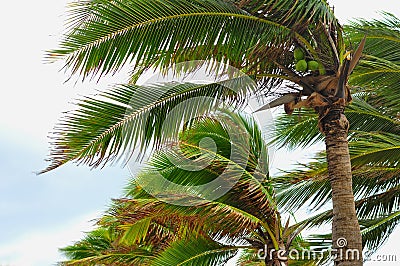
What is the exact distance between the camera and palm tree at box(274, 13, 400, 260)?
7883 millimetres

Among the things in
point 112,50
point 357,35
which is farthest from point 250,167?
point 112,50

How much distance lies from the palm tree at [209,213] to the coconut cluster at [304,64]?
2.10m

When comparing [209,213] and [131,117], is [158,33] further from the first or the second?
[209,213]

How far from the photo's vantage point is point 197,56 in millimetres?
5965

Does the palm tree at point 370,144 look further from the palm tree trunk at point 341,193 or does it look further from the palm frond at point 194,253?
the palm tree trunk at point 341,193

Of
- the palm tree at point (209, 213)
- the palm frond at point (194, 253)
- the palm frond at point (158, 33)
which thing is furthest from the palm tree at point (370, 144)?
the palm frond at point (158, 33)

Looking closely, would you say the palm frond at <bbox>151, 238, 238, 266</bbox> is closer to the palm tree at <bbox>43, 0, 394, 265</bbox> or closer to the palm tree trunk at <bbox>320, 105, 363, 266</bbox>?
the palm tree at <bbox>43, 0, 394, 265</bbox>

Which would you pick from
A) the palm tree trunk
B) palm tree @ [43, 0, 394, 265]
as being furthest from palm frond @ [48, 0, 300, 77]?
the palm tree trunk

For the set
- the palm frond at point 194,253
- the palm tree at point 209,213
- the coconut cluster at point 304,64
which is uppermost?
the coconut cluster at point 304,64

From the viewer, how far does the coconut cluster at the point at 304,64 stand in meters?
5.76

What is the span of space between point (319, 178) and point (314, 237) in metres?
1.00

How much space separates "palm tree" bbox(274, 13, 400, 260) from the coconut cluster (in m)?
2.08

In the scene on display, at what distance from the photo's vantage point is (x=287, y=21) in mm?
5719

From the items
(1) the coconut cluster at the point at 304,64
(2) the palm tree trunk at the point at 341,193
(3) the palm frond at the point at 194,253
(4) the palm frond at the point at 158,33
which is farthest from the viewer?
(3) the palm frond at the point at 194,253
